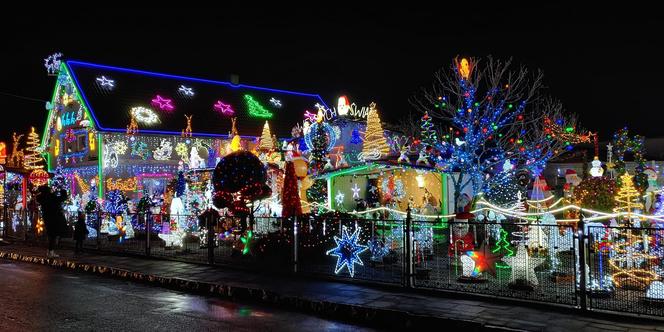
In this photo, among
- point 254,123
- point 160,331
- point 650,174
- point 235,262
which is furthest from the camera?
point 254,123

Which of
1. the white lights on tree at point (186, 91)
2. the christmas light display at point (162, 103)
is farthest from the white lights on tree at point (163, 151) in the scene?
the white lights on tree at point (186, 91)

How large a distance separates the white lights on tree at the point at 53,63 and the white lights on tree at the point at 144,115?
16.5 feet

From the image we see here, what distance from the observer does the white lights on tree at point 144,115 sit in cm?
2797

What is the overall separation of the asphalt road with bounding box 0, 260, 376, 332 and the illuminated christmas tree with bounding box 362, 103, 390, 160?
13.0m

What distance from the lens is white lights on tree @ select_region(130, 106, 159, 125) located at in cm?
2797

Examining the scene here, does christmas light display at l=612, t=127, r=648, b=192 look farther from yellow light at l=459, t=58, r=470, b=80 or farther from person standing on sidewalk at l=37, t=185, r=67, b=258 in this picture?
person standing on sidewalk at l=37, t=185, r=67, b=258

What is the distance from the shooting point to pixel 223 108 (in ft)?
106

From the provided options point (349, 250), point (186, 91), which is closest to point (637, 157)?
point (349, 250)

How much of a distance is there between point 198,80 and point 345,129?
10356mm

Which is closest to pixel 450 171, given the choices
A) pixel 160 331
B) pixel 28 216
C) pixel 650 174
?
pixel 650 174

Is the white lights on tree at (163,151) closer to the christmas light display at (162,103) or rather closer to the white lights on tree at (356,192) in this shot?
the christmas light display at (162,103)

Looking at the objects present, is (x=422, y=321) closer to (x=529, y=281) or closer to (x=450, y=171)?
(x=529, y=281)

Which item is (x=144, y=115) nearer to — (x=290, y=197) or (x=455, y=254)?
(x=290, y=197)

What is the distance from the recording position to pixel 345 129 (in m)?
28.1
